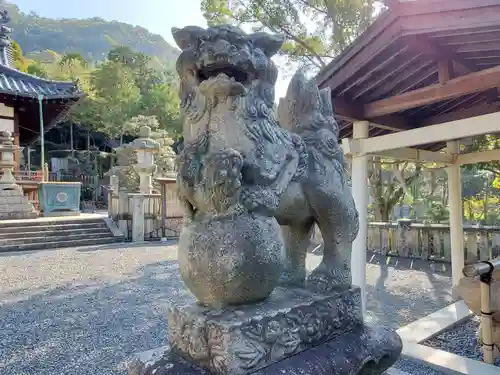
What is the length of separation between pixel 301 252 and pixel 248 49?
3.18ft

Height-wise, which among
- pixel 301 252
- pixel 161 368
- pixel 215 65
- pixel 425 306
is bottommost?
pixel 425 306

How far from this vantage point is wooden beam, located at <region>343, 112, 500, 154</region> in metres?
2.98

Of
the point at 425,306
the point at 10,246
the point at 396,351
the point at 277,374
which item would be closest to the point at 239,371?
the point at 277,374

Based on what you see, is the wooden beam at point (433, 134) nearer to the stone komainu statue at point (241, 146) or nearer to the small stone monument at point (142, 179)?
the stone komainu statue at point (241, 146)

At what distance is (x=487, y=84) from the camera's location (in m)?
3.13

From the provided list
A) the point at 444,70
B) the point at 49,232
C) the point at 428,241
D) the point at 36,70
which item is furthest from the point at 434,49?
the point at 36,70

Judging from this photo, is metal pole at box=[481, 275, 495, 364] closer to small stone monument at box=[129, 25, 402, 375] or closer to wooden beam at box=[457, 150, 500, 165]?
small stone monument at box=[129, 25, 402, 375]

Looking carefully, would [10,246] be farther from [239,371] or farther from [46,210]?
[239,371]

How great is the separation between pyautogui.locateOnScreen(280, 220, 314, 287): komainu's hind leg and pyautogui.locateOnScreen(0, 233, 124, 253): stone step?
10253mm

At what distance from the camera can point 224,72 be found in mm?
1277

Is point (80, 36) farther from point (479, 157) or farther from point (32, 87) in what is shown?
point (479, 157)

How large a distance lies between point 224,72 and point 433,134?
2.69 meters

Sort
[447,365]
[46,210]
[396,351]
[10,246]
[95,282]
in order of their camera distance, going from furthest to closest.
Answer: [46,210]
[10,246]
[95,282]
[447,365]
[396,351]

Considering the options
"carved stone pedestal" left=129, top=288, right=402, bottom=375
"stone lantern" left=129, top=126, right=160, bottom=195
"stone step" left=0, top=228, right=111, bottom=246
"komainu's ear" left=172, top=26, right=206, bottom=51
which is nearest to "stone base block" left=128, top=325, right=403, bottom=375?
"carved stone pedestal" left=129, top=288, right=402, bottom=375
